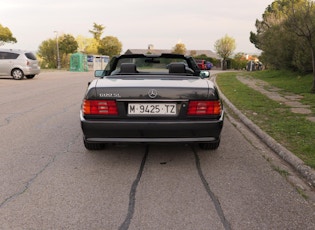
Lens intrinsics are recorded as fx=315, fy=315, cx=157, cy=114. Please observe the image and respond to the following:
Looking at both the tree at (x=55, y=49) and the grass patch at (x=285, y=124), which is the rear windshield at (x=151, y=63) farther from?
the tree at (x=55, y=49)

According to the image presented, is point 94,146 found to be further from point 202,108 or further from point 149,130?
point 202,108

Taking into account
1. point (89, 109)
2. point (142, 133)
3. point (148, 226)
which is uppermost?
point (89, 109)

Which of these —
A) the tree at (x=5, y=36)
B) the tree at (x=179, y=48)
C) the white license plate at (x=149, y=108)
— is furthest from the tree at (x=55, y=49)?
the white license plate at (x=149, y=108)

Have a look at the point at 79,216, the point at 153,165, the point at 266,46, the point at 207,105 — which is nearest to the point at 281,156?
the point at 207,105

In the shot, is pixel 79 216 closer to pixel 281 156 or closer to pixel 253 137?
pixel 281 156

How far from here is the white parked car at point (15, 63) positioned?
19328 millimetres

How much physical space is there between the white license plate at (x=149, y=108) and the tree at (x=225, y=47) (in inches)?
2824

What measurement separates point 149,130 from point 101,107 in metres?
0.65

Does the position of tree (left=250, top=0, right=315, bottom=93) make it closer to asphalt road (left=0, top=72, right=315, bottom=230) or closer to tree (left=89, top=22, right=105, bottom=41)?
asphalt road (left=0, top=72, right=315, bottom=230)

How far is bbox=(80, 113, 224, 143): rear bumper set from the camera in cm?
377

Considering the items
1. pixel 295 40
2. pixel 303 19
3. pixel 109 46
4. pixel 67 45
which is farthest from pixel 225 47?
pixel 303 19

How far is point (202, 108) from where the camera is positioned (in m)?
3.85

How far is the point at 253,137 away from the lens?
572 cm

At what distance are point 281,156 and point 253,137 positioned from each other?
46.8 inches
